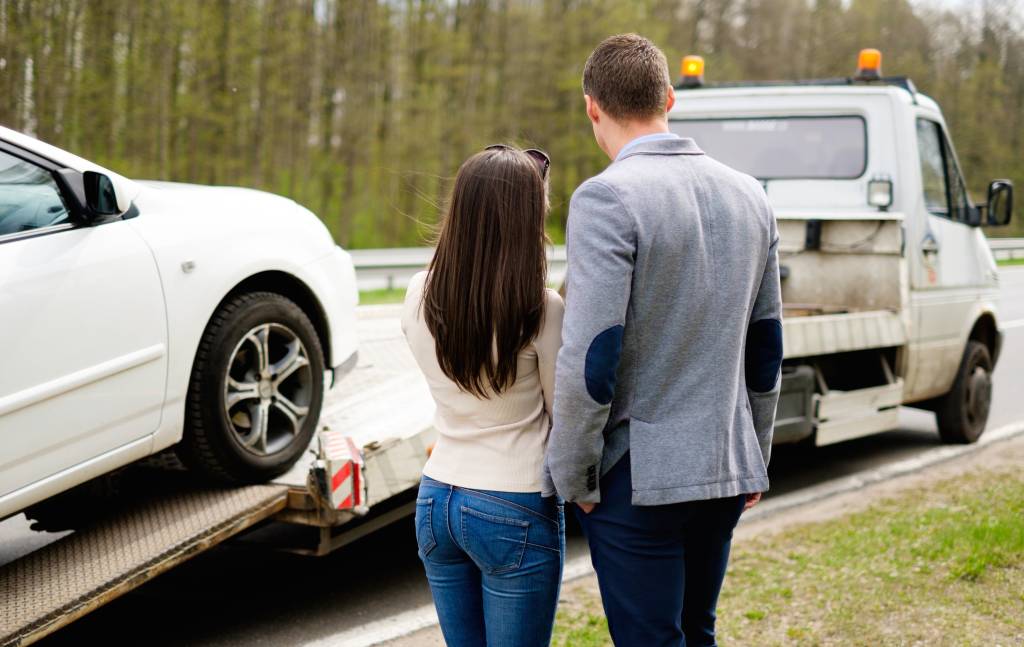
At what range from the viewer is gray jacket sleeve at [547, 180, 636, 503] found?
7.09 feet

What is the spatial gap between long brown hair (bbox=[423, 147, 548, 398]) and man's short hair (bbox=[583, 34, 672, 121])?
23cm

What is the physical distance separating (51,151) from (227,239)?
718mm

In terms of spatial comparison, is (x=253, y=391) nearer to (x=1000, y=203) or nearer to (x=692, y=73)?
(x=692, y=73)

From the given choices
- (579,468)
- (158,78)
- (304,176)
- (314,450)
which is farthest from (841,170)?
Answer: (304,176)

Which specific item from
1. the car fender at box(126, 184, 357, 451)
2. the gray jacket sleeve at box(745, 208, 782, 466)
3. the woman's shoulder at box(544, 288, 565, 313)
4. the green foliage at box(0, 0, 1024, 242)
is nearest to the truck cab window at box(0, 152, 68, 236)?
the car fender at box(126, 184, 357, 451)

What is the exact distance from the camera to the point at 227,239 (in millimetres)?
3980

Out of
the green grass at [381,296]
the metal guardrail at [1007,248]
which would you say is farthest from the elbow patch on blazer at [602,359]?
the metal guardrail at [1007,248]

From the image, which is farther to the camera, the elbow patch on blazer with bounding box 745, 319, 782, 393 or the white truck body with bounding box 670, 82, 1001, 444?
the white truck body with bounding box 670, 82, 1001, 444

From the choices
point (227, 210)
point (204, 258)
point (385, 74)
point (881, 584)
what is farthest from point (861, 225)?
point (385, 74)

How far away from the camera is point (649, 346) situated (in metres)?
2.26

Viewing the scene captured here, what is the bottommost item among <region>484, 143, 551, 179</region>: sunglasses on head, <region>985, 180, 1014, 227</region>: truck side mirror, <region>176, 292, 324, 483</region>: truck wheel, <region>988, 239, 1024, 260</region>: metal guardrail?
<region>988, 239, 1024, 260</region>: metal guardrail

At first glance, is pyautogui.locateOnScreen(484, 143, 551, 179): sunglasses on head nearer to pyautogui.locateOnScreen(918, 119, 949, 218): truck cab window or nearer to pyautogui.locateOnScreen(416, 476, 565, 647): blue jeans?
pyautogui.locateOnScreen(416, 476, 565, 647): blue jeans

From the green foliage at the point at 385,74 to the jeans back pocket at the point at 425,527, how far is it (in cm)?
1026

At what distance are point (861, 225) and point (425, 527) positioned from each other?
5.04 m
